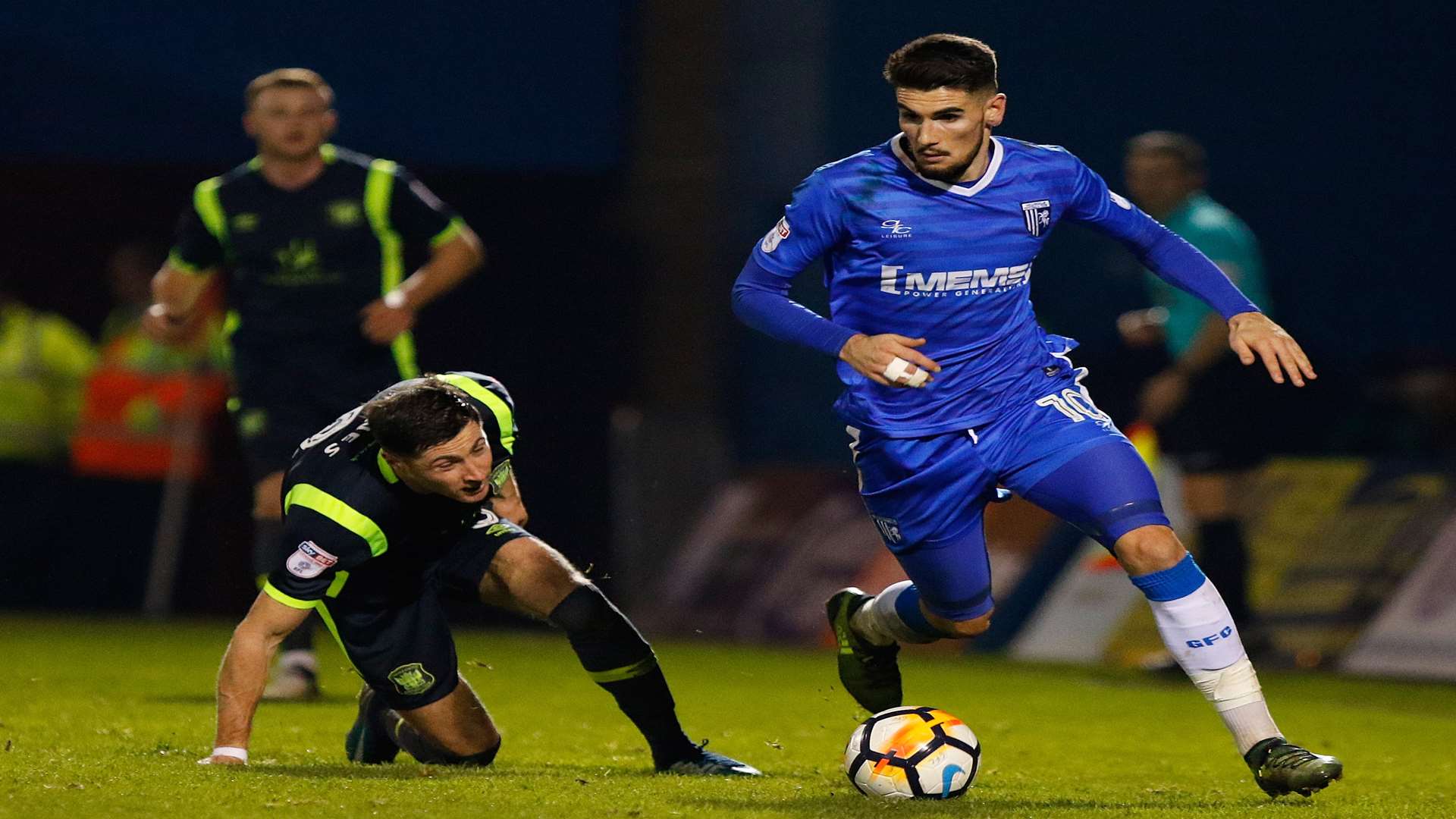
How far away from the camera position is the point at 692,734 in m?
7.32

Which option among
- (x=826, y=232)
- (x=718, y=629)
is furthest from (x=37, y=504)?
(x=826, y=232)

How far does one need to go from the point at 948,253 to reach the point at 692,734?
2.30 m

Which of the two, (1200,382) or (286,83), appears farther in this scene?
(1200,382)

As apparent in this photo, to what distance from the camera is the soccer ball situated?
5258 mm

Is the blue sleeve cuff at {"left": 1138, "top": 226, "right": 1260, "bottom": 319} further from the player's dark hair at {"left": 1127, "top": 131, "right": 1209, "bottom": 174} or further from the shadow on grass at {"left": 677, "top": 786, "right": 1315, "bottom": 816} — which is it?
the player's dark hair at {"left": 1127, "top": 131, "right": 1209, "bottom": 174}

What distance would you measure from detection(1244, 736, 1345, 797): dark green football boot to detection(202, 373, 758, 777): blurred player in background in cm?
124

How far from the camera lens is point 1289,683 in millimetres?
9578

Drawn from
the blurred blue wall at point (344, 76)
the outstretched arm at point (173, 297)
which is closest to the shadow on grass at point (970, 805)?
the outstretched arm at point (173, 297)

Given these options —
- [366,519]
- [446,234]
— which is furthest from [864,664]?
[446,234]

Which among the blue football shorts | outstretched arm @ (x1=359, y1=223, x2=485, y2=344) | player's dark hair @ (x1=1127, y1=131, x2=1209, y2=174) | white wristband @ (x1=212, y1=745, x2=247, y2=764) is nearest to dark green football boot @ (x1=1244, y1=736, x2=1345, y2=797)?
the blue football shorts

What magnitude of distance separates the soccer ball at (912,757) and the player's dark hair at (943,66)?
1451mm

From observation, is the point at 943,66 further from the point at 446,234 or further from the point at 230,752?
the point at 446,234

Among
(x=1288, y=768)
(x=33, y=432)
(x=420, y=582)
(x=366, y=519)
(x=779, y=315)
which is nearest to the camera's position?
(x=1288, y=768)

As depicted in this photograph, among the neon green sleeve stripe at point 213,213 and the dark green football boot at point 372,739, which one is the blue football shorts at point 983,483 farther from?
the neon green sleeve stripe at point 213,213
